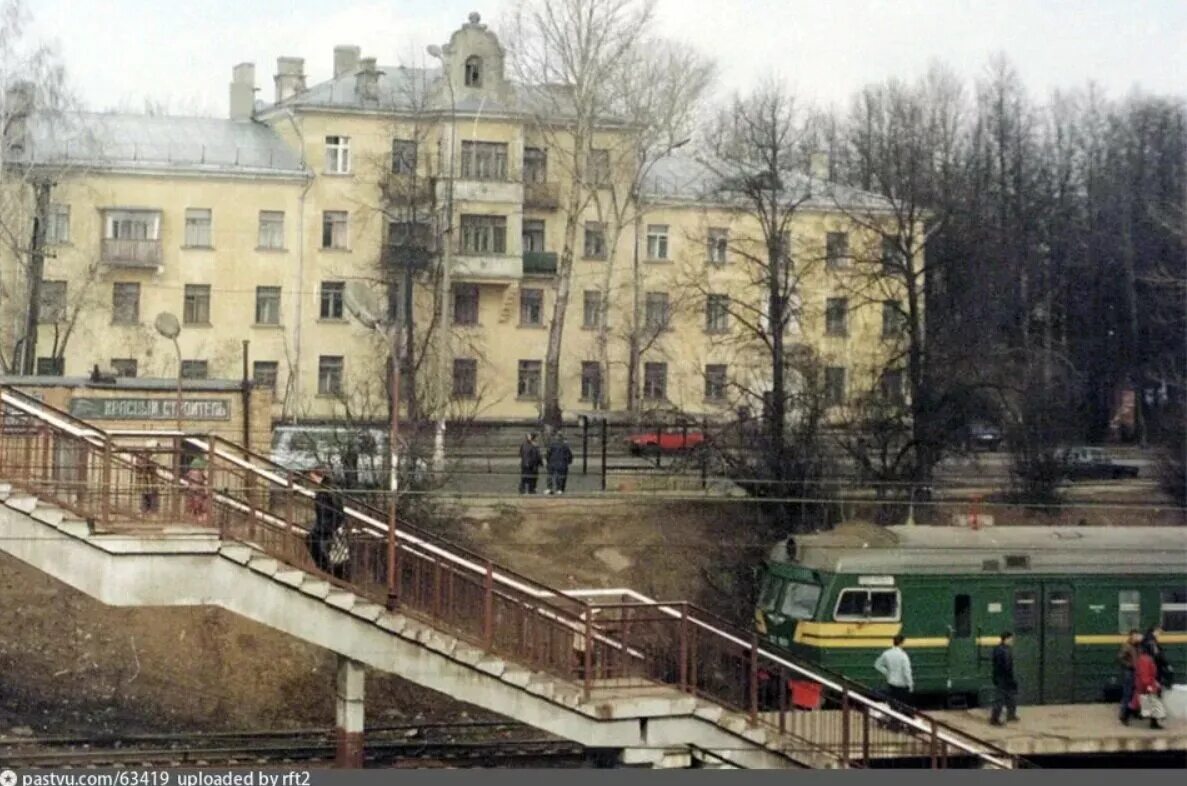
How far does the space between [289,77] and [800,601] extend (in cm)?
905

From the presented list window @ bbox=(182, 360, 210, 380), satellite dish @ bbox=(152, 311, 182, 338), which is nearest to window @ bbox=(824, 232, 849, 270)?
A: window @ bbox=(182, 360, 210, 380)

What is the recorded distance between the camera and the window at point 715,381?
20234mm

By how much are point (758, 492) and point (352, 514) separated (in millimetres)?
6861

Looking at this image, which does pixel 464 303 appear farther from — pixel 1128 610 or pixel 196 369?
pixel 1128 610

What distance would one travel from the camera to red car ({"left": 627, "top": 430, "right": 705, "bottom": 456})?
19.8 m

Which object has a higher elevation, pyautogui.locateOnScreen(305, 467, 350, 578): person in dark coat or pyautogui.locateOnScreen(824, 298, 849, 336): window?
pyautogui.locateOnScreen(824, 298, 849, 336): window

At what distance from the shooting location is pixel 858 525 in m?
16.3

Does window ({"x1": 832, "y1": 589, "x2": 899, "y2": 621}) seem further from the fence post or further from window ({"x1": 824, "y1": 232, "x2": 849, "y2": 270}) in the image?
window ({"x1": 824, "y1": 232, "x2": 849, "y2": 270})

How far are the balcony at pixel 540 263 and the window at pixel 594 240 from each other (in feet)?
1.47

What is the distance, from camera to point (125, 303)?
63.5 feet

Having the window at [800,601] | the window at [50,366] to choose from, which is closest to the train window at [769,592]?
the window at [800,601]

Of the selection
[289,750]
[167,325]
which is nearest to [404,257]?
[167,325]

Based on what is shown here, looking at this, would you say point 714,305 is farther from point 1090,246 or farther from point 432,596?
point 432,596

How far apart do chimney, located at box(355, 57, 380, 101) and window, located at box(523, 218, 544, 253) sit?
2.49 m
